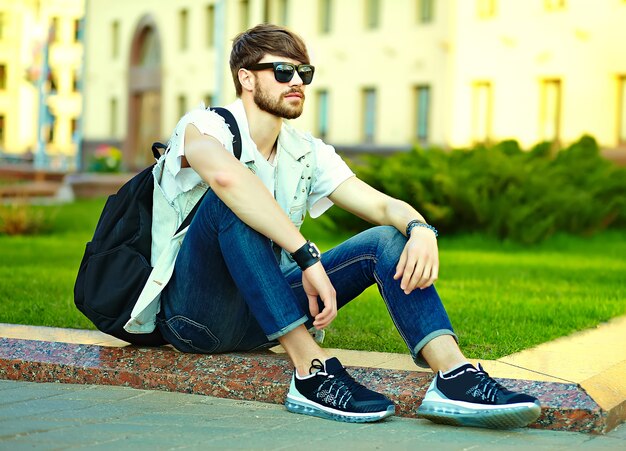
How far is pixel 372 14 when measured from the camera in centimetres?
3209

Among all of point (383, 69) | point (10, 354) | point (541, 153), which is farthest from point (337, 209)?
point (383, 69)

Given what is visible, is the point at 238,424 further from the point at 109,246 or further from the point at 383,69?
the point at 383,69

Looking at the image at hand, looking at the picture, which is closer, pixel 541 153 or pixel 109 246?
pixel 109 246

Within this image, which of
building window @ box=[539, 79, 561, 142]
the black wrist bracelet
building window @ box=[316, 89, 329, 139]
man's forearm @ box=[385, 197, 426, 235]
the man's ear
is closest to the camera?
the black wrist bracelet

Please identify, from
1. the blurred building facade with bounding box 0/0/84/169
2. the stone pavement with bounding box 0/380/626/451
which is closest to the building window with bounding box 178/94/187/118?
the blurred building facade with bounding box 0/0/84/169

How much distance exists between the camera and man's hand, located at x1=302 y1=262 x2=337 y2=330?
437 cm

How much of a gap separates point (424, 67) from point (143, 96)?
17.0 metres

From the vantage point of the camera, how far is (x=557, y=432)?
4254mm

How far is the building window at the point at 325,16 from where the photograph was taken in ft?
111

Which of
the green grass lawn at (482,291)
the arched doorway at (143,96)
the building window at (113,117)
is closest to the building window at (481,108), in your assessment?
the green grass lawn at (482,291)

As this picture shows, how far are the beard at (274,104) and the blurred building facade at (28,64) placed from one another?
215 feet

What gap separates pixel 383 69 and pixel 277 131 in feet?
88.9

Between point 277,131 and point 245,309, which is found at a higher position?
point 277,131

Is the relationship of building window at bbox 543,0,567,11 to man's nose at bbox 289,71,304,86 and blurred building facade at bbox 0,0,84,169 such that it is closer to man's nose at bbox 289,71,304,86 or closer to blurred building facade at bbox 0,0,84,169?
man's nose at bbox 289,71,304,86
